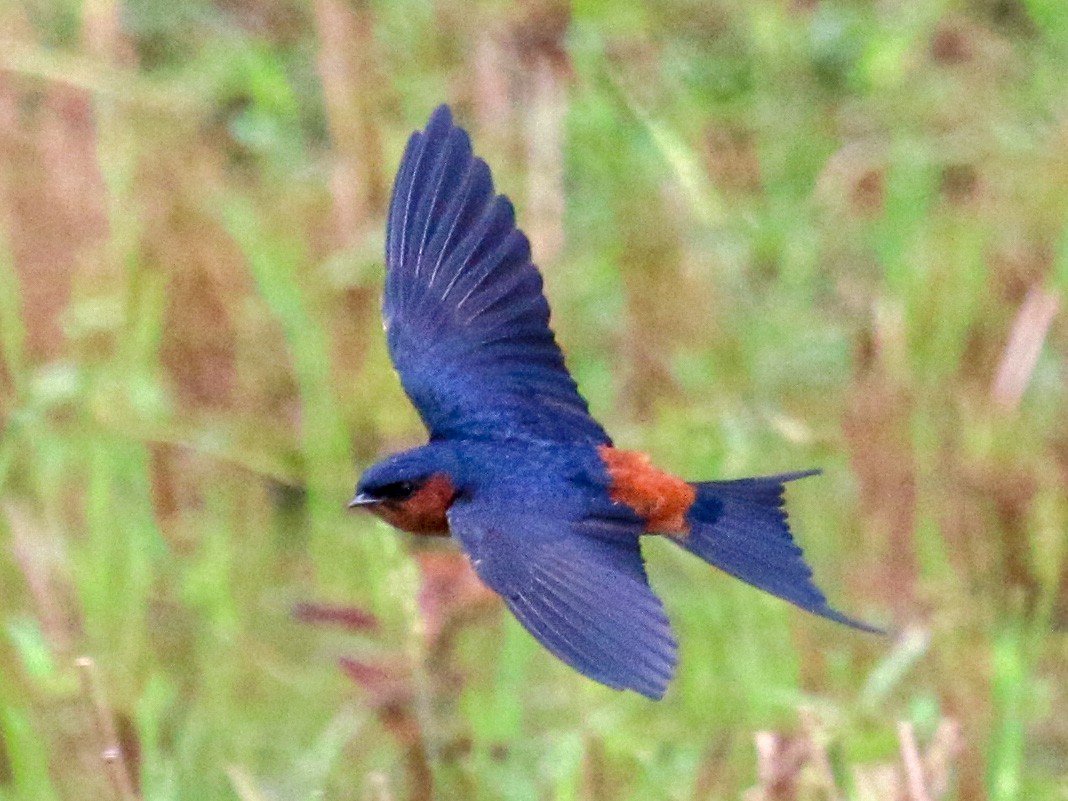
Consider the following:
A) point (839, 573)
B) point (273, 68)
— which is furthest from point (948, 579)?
point (273, 68)

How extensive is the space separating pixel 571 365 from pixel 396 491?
134 centimetres

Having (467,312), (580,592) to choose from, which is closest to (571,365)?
(467,312)

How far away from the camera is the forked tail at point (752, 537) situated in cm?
215

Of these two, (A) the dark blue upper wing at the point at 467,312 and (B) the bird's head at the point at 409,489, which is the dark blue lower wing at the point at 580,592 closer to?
(B) the bird's head at the point at 409,489

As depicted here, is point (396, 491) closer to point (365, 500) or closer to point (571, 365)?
point (365, 500)

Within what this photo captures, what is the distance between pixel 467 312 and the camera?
2.46m

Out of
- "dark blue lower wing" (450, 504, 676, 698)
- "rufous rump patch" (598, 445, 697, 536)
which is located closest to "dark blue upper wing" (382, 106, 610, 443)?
"rufous rump patch" (598, 445, 697, 536)

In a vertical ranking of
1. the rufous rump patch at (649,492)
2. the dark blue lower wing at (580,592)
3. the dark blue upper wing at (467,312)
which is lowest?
the dark blue lower wing at (580,592)

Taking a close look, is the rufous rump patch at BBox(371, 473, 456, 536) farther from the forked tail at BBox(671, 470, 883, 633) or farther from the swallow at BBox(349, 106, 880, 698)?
the forked tail at BBox(671, 470, 883, 633)

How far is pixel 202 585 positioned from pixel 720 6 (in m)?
2.03

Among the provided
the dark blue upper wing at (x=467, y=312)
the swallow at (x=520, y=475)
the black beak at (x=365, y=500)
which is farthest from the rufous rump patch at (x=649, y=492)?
the black beak at (x=365, y=500)

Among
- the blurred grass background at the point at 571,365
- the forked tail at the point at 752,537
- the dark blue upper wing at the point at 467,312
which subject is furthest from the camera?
the blurred grass background at the point at 571,365

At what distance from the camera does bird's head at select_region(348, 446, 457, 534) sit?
2180mm

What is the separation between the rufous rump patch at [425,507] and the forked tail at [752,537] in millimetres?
270
